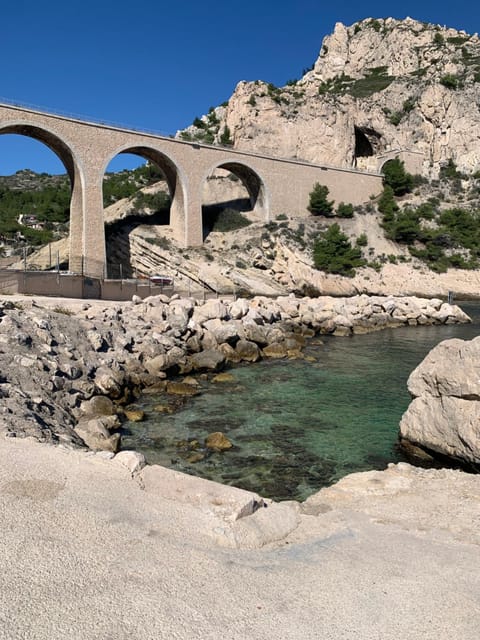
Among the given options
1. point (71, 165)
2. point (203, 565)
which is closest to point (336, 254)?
point (71, 165)

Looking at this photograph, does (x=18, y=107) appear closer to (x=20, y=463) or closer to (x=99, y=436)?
(x=99, y=436)

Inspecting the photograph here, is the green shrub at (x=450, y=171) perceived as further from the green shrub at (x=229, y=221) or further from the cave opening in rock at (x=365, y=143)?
the green shrub at (x=229, y=221)

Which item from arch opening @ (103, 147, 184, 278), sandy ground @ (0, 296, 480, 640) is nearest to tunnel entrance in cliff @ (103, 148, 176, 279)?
arch opening @ (103, 147, 184, 278)

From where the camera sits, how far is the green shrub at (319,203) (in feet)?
145

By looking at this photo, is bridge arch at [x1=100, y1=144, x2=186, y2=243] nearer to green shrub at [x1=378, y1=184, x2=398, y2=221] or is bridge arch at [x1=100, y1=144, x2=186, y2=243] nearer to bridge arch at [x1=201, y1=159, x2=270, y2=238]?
bridge arch at [x1=201, y1=159, x2=270, y2=238]

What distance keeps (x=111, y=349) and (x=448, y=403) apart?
9.08 metres

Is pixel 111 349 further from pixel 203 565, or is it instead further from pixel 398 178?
pixel 398 178

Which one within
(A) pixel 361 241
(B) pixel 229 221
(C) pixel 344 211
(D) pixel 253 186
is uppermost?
(D) pixel 253 186

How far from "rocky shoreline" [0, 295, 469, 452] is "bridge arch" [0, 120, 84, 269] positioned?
14.3 meters

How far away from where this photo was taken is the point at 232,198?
150ft

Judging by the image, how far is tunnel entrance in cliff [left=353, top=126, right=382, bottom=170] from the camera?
55781 mm

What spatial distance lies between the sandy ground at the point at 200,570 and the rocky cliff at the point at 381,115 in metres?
46.9

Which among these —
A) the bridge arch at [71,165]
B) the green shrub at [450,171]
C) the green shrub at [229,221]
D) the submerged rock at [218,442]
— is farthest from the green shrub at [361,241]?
the submerged rock at [218,442]

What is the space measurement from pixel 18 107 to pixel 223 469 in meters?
27.4
